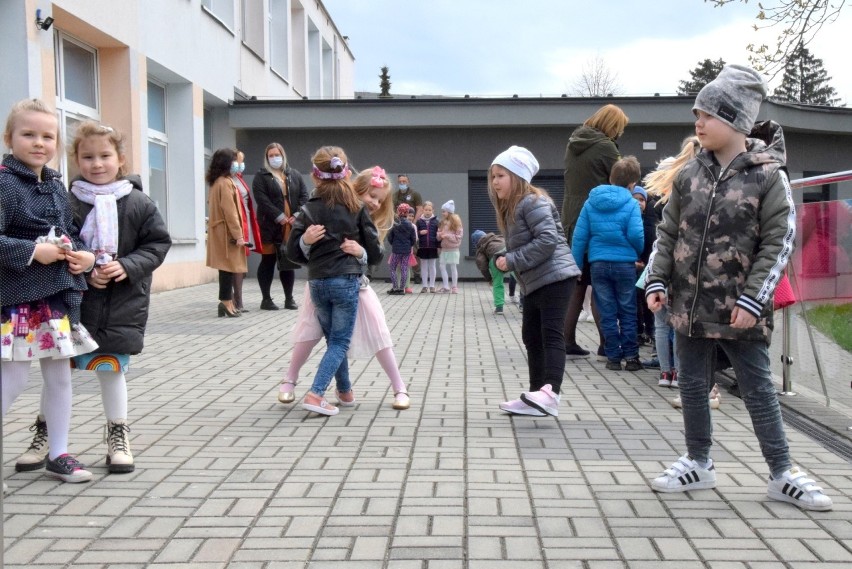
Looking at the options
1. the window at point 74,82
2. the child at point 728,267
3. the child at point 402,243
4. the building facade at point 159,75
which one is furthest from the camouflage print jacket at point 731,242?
the child at point 402,243

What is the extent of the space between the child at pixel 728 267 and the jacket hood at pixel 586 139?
4.33m

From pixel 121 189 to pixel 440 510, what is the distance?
6.99 feet

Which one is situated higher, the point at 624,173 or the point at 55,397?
the point at 624,173

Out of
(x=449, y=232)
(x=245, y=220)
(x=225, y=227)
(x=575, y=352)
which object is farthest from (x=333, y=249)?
(x=449, y=232)

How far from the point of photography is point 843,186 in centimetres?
584

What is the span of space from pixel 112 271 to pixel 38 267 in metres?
0.31

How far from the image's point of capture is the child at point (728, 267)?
386 cm

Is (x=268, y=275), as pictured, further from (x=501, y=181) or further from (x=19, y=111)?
(x=19, y=111)

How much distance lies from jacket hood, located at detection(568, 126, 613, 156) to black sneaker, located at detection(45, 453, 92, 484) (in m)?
Result: 5.60

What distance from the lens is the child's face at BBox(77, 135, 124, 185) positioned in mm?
4410

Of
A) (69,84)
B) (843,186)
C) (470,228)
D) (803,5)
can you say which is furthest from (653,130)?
(843,186)

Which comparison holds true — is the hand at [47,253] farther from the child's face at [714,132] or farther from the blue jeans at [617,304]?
the blue jeans at [617,304]

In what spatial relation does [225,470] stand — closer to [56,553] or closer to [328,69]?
[56,553]

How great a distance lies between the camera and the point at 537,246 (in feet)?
18.3
